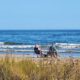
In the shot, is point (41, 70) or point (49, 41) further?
point (49, 41)

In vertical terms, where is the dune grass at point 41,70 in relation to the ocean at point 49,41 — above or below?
above

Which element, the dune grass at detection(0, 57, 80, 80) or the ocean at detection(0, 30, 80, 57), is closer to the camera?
the dune grass at detection(0, 57, 80, 80)

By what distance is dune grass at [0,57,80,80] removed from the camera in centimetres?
1131

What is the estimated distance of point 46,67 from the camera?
11.6 m

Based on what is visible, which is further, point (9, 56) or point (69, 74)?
point (9, 56)

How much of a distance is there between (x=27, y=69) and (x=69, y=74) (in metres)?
1.17

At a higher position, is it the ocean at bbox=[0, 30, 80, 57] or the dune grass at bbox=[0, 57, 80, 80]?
the dune grass at bbox=[0, 57, 80, 80]

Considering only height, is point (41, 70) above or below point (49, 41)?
above

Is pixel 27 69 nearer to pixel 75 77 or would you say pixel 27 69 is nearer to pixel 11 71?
pixel 11 71

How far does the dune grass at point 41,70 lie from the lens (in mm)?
11312

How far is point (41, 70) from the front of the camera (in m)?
11.6

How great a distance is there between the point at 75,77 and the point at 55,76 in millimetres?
515

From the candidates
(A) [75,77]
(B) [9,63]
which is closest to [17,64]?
(B) [9,63]

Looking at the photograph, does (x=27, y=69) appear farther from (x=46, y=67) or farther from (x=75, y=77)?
(x=75, y=77)
